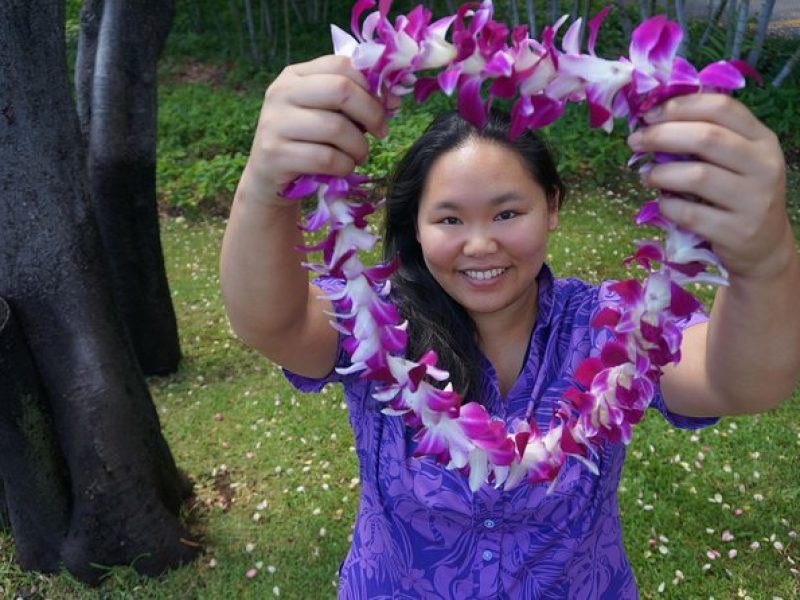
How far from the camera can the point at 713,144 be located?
1.07 m

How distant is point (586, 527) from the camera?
1771mm

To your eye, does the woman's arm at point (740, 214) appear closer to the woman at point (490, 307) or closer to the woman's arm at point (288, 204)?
the woman at point (490, 307)

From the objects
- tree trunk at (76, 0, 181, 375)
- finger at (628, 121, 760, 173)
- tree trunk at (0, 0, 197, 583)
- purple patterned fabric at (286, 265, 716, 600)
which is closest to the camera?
finger at (628, 121, 760, 173)

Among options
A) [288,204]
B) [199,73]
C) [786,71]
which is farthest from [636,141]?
[199,73]

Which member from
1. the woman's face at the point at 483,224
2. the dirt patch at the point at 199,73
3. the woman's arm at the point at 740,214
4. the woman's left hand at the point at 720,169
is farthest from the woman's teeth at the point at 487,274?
the dirt patch at the point at 199,73

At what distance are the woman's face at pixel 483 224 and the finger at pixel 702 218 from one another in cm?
49

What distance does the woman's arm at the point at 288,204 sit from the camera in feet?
3.92

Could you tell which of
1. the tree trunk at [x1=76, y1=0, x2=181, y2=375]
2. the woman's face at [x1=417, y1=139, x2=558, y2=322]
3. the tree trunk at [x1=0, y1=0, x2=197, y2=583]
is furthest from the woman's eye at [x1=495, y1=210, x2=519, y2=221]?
the tree trunk at [x1=76, y1=0, x2=181, y2=375]

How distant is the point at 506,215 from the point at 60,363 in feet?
7.09

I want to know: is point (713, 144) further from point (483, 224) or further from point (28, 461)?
point (28, 461)

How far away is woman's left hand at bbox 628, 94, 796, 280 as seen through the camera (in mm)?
1079

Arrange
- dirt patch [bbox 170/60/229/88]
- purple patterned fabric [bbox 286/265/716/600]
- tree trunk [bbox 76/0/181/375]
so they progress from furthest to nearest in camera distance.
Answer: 1. dirt patch [bbox 170/60/229/88]
2. tree trunk [bbox 76/0/181/375]
3. purple patterned fabric [bbox 286/265/716/600]

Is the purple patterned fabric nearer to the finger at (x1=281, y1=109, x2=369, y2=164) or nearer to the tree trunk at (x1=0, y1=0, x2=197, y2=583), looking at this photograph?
the finger at (x1=281, y1=109, x2=369, y2=164)

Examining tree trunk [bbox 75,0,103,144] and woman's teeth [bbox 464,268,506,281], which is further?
tree trunk [bbox 75,0,103,144]
